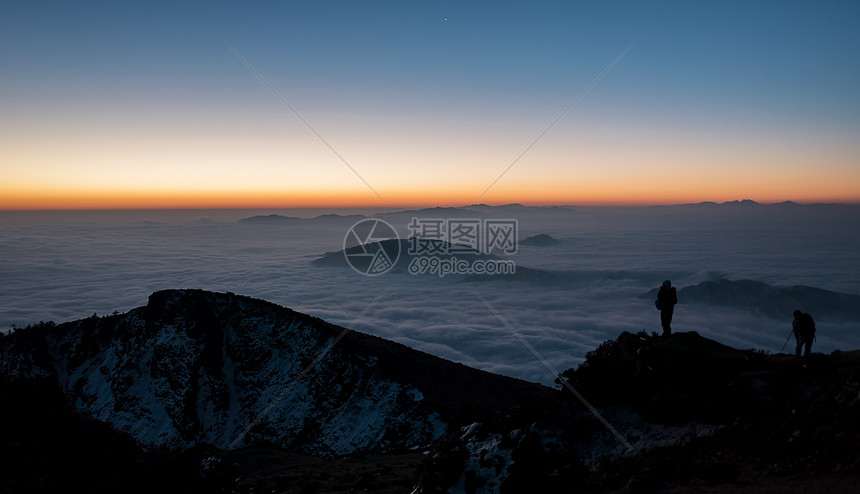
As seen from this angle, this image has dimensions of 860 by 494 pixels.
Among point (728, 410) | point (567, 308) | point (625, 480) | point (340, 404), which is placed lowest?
point (567, 308)

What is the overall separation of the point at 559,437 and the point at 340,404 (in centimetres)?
2086

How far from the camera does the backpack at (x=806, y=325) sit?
12153 mm

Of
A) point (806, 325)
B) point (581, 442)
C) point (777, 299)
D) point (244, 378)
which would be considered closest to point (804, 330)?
point (806, 325)

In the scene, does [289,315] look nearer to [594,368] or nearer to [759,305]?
[594,368]

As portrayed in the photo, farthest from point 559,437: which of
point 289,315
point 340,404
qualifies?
point 289,315

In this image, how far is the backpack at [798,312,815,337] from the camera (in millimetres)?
12153

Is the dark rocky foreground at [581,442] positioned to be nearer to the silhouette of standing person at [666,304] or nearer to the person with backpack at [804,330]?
the person with backpack at [804,330]

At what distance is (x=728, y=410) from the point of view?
33.7ft

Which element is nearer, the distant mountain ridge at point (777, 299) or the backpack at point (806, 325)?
the backpack at point (806, 325)

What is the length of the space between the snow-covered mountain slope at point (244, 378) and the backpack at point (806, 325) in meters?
18.0

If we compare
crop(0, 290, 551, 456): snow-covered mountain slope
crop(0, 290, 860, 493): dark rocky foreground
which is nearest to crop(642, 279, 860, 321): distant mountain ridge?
crop(0, 290, 551, 456): snow-covered mountain slope

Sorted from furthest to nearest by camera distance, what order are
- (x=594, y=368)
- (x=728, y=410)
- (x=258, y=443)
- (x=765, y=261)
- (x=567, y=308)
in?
(x=765, y=261) < (x=567, y=308) < (x=258, y=443) < (x=594, y=368) < (x=728, y=410)

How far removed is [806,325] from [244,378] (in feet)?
106

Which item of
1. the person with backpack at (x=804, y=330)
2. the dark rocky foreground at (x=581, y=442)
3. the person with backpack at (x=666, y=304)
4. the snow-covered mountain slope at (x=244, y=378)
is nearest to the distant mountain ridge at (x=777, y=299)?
the snow-covered mountain slope at (x=244, y=378)
